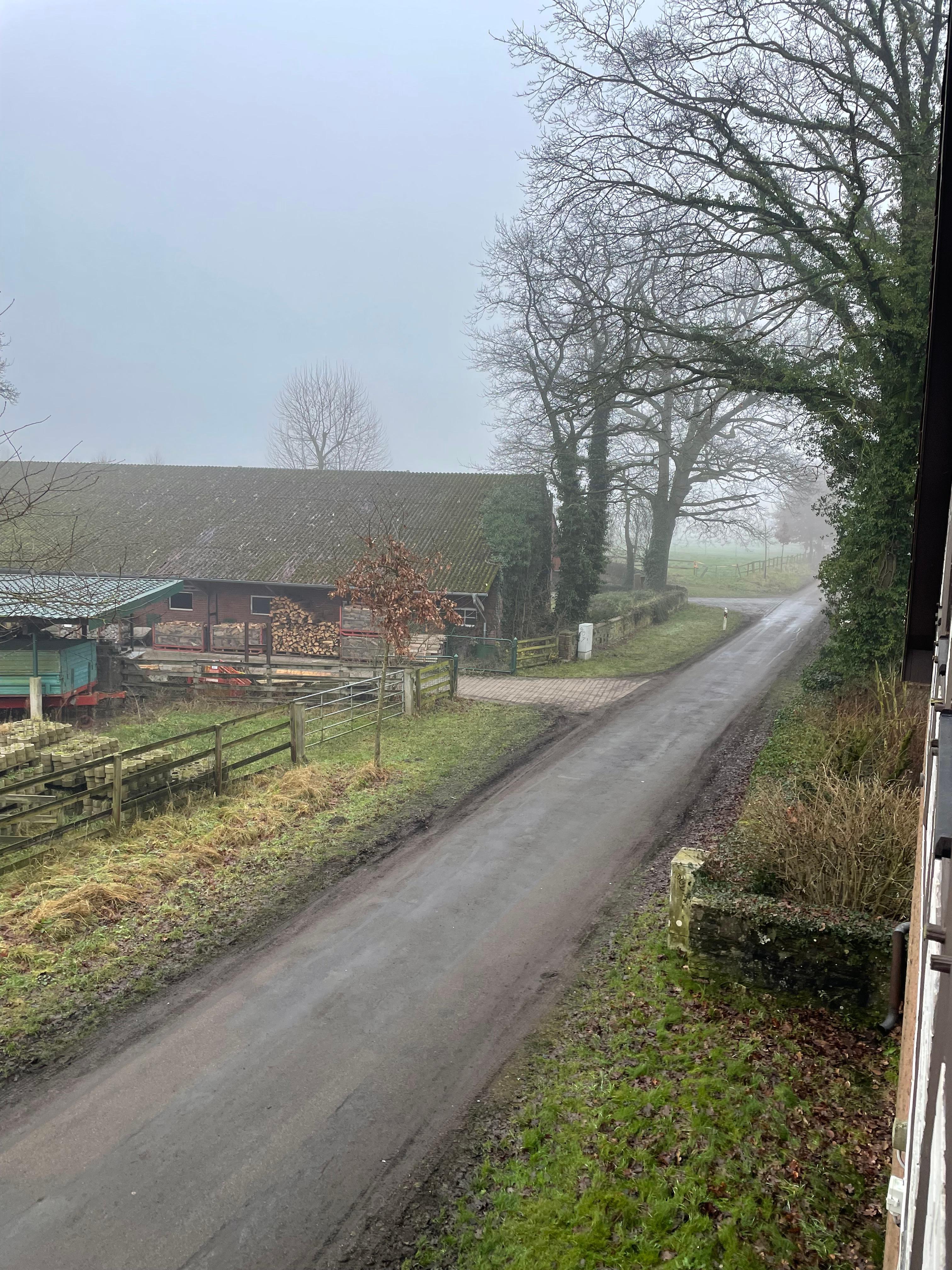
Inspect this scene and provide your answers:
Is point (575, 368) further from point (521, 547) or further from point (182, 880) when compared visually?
point (182, 880)

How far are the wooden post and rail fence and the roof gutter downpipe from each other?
8.39m

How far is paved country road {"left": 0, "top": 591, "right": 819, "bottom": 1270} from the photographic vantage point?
477 centimetres

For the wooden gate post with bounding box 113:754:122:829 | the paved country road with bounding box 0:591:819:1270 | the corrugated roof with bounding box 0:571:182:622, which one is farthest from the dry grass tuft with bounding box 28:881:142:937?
the corrugated roof with bounding box 0:571:182:622

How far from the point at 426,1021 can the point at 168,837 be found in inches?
196

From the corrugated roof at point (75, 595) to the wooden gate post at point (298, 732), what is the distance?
10.9ft

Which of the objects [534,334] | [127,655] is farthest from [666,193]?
[127,655]

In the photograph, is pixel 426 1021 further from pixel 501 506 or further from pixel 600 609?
pixel 600 609

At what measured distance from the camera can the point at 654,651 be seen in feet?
88.1

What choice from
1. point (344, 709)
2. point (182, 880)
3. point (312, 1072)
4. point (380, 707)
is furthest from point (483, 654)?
point (312, 1072)

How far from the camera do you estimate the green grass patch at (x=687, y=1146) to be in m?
4.48

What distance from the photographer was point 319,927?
8305mm

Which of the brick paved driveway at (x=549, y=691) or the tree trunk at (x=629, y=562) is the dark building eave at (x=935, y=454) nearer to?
the brick paved driveway at (x=549, y=691)

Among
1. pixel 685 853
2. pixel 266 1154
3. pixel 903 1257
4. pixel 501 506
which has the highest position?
pixel 501 506

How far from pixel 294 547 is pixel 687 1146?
25.5 m
